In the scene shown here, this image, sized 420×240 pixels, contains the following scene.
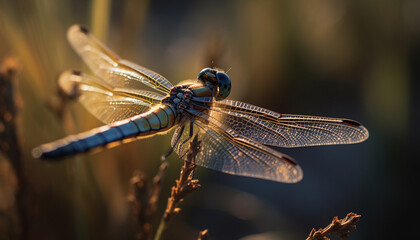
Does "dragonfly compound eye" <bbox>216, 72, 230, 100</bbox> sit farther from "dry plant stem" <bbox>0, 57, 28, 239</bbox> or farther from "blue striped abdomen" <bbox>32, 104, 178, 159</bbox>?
"dry plant stem" <bbox>0, 57, 28, 239</bbox>

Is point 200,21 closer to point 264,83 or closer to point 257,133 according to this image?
point 264,83

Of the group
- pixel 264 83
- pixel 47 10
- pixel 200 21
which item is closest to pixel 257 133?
pixel 47 10

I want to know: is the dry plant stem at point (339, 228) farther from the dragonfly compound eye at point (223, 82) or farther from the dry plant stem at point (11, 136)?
the dry plant stem at point (11, 136)

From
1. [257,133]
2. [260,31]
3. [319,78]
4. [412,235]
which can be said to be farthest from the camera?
[319,78]

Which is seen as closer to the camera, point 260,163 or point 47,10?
point 260,163

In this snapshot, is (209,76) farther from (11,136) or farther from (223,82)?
(11,136)

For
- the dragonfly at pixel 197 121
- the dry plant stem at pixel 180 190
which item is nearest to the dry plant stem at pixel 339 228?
the dragonfly at pixel 197 121
